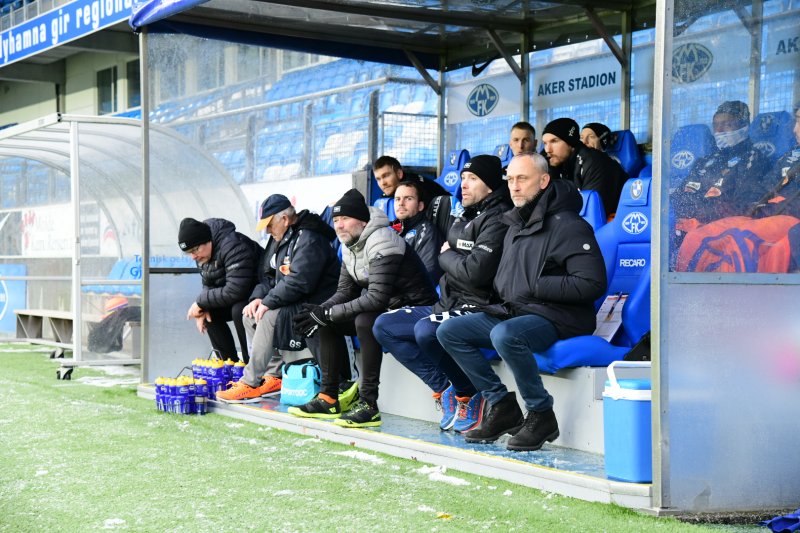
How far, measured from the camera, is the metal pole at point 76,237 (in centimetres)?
950

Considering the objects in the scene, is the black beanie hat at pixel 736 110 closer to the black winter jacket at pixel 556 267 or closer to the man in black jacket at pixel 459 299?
the black winter jacket at pixel 556 267

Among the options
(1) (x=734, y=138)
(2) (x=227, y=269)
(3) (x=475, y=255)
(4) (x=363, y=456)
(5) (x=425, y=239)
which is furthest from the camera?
(2) (x=227, y=269)

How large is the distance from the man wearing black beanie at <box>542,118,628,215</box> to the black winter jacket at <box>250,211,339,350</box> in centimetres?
169

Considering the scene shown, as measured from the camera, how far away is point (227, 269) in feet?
27.2

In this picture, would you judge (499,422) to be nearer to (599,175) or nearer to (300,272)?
(599,175)

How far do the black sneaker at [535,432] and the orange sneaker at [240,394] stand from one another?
276 cm

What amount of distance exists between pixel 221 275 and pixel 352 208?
200 cm

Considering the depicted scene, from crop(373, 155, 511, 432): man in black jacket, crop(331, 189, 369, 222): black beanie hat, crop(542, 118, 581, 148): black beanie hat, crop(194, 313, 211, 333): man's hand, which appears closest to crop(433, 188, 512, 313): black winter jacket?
crop(373, 155, 511, 432): man in black jacket

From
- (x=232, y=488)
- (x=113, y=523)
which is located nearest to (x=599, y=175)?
(x=232, y=488)

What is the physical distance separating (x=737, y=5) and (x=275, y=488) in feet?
9.62

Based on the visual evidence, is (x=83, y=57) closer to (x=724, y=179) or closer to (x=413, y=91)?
(x=413, y=91)

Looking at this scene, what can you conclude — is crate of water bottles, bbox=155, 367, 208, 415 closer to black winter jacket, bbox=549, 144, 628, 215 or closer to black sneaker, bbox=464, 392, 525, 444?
black sneaker, bbox=464, 392, 525, 444

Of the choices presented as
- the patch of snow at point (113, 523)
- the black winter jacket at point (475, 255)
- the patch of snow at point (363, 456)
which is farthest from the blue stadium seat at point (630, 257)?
the patch of snow at point (113, 523)

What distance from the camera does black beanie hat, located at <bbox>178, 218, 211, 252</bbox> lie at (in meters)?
8.17
